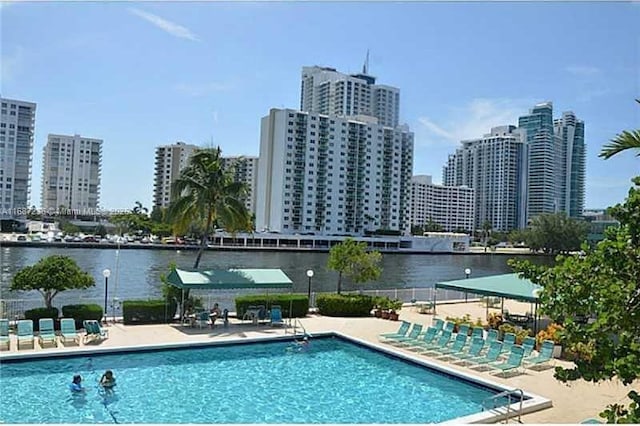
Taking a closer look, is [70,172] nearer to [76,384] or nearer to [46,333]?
[46,333]

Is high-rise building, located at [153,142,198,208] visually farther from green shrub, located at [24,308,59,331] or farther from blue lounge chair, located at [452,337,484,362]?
blue lounge chair, located at [452,337,484,362]

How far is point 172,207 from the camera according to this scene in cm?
2352

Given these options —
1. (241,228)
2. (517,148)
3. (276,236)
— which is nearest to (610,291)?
(241,228)

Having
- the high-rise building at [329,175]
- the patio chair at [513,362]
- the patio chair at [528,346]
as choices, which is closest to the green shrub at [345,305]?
the patio chair at [528,346]

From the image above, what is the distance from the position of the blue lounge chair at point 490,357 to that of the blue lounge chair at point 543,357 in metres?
0.80

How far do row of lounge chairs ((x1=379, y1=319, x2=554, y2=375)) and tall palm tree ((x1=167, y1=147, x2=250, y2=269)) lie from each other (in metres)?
8.61

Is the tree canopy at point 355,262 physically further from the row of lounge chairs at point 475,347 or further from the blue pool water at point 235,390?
the blue pool water at point 235,390

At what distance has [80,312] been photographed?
18984mm

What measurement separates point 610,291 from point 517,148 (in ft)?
630

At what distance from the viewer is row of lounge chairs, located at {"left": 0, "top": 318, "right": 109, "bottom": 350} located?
16.0m

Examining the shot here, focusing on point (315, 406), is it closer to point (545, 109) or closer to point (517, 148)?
point (517, 148)

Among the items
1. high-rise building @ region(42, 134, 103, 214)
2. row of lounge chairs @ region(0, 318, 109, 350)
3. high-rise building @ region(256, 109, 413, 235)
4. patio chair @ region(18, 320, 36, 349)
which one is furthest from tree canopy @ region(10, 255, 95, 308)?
high-rise building @ region(42, 134, 103, 214)

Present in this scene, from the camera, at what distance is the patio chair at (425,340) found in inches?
702

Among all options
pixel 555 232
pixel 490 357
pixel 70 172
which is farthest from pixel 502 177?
pixel 490 357
